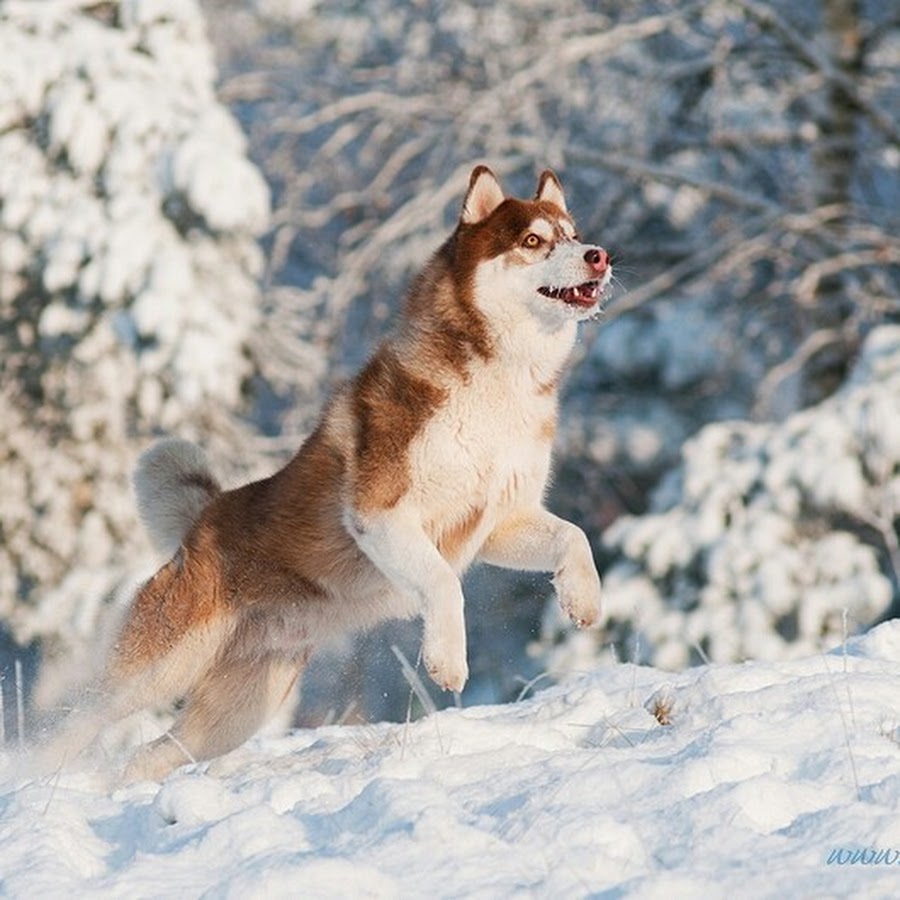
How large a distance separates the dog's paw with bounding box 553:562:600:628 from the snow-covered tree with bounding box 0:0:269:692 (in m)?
A: 5.51

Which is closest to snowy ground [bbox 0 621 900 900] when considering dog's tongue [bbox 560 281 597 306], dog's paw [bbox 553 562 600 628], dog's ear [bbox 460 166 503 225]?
dog's paw [bbox 553 562 600 628]

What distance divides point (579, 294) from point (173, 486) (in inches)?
58.0

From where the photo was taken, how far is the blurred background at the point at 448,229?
9344mm

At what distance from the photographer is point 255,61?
1602 cm

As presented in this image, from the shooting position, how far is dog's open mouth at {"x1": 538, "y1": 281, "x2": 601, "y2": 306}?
493 centimetres

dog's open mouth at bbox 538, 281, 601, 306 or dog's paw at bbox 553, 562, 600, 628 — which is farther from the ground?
dog's open mouth at bbox 538, 281, 601, 306

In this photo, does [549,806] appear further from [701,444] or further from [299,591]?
[701,444]

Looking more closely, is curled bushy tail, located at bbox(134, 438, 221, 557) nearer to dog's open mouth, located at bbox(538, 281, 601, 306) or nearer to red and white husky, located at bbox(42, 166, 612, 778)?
red and white husky, located at bbox(42, 166, 612, 778)

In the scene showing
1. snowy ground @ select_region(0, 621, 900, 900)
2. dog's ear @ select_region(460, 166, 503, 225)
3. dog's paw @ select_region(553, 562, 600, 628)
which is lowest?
dog's paw @ select_region(553, 562, 600, 628)

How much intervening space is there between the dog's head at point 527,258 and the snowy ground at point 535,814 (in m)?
1.24

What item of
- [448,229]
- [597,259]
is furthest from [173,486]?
[448,229]

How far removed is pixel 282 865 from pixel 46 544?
27.3ft

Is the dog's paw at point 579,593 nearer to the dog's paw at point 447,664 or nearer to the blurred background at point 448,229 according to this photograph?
the dog's paw at point 447,664

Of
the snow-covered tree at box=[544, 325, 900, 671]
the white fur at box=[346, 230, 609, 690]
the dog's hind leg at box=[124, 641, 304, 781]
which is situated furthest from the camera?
the snow-covered tree at box=[544, 325, 900, 671]
